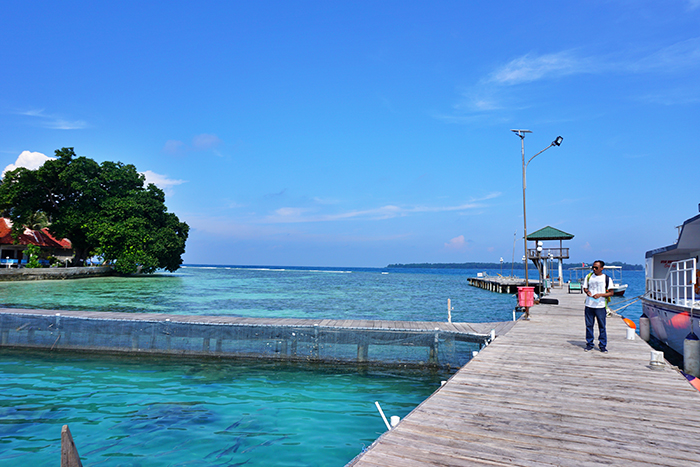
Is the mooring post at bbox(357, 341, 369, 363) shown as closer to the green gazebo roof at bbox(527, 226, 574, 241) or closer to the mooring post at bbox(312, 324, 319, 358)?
the mooring post at bbox(312, 324, 319, 358)

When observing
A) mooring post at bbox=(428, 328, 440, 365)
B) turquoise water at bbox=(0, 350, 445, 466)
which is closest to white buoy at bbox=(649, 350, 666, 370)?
turquoise water at bbox=(0, 350, 445, 466)

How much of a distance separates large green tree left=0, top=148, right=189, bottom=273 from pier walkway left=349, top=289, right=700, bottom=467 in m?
53.0

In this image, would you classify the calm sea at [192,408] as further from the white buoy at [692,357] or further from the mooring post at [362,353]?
the white buoy at [692,357]

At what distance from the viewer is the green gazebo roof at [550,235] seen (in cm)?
3738

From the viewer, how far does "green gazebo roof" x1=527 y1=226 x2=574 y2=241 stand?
3738 centimetres

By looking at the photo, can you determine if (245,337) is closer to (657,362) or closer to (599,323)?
(599,323)

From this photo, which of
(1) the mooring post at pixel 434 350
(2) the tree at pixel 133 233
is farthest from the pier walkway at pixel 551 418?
(2) the tree at pixel 133 233

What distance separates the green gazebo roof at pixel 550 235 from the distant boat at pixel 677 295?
53.3 ft

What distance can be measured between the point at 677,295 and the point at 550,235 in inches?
947

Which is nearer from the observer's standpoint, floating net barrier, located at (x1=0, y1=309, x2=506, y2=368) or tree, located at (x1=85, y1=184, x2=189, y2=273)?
floating net barrier, located at (x1=0, y1=309, x2=506, y2=368)

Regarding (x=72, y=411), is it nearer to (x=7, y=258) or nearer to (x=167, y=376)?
(x=167, y=376)

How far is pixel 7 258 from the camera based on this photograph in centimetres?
5019

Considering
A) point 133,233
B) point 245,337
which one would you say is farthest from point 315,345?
point 133,233

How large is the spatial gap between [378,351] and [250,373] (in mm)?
3890
